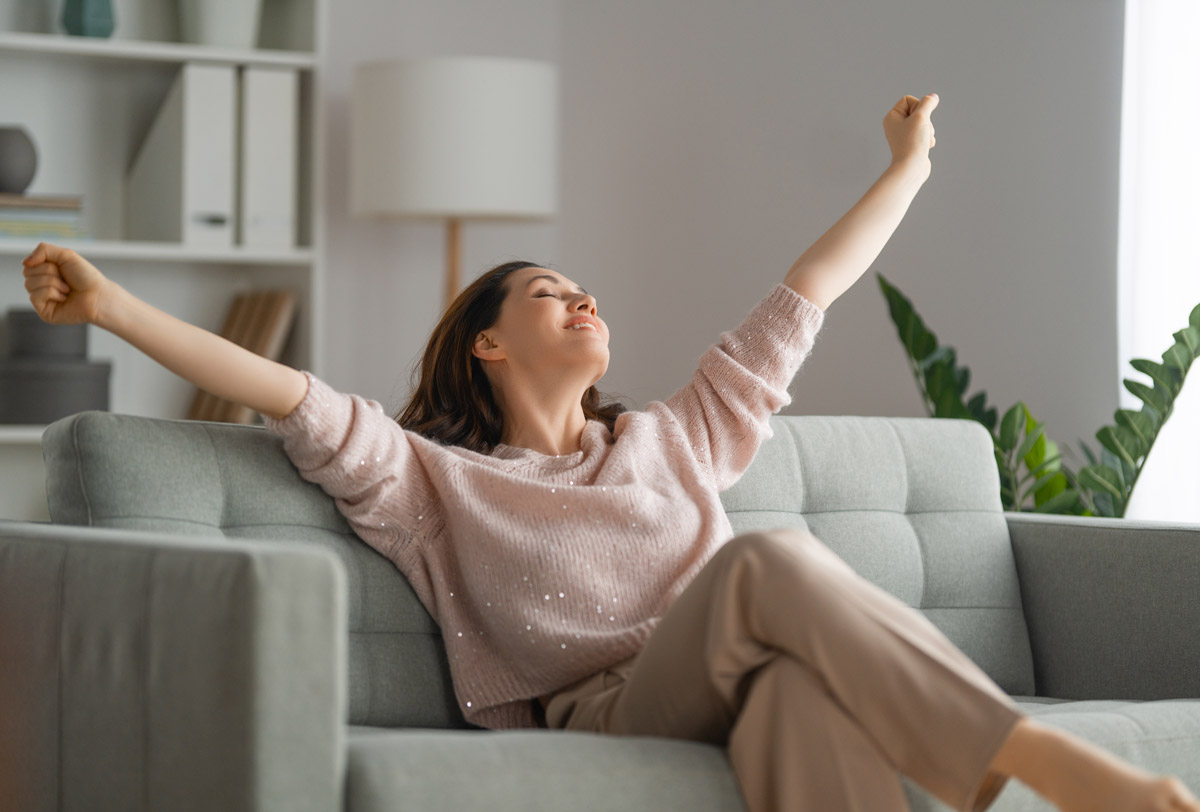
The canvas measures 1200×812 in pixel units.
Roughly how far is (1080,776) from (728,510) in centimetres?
81

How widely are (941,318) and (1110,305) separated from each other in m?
0.40

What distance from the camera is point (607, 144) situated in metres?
3.75

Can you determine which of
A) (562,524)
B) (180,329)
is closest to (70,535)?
(180,329)

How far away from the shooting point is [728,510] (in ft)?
6.31

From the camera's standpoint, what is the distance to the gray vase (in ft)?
10.1

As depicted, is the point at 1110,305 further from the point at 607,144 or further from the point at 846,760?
the point at 846,760

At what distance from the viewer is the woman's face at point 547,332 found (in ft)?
5.88

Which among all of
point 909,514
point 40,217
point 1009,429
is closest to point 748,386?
point 909,514

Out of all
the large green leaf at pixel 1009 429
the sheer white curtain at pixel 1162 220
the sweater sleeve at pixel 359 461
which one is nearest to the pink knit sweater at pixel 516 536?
the sweater sleeve at pixel 359 461

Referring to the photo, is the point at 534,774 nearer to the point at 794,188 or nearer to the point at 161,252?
the point at 161,252

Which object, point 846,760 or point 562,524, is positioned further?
point 562,524

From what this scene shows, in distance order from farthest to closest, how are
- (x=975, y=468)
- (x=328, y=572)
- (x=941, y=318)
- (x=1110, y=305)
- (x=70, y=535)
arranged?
(x=941, y=318) → (x=1110, y=305) → (x=975, y=468) → (x=70, y=535) → (x=328, y=572)

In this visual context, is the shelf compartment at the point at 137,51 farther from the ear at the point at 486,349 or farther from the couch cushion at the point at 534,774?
the couch cushion at the point at 534,774

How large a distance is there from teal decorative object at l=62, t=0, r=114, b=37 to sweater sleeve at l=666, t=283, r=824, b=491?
2047mm
